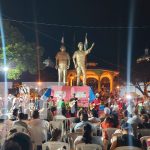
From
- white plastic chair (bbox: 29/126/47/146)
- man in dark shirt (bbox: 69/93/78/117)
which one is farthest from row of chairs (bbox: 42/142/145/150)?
man in dark shirt (bbox: 69/93/78/117)

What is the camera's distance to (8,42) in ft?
103

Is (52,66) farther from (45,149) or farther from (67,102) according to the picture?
(45,149)

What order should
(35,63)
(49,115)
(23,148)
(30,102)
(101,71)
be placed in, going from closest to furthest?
(23,148), (49,115), (30,102), (35,63), (101,71)

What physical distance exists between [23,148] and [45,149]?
414 cm

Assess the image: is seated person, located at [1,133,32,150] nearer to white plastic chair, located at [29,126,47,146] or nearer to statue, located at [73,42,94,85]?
white plastic chair, located at [29,126,47,146]

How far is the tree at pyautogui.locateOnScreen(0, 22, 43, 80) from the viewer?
31403 mm

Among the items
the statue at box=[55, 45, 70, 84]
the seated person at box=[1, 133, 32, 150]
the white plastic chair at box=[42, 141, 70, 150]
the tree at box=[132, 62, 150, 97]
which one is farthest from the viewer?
the tree at box=[132, 62, 150, 97]

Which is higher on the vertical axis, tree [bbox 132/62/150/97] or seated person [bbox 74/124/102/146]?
tree [bbox 132/62/150/97]

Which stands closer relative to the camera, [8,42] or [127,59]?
[8,42]

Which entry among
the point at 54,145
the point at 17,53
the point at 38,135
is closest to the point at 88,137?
the point at 54,145

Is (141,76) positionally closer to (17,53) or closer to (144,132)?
(17,53)

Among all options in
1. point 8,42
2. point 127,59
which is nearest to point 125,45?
point 127,59

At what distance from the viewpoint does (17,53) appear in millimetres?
31922

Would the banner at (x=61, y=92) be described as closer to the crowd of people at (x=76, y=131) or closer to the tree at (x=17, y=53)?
the crowd of people at (x=76, y=131)
